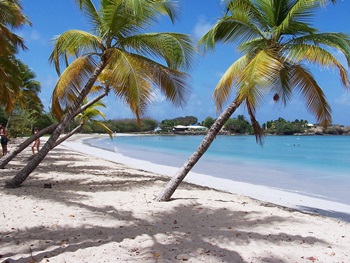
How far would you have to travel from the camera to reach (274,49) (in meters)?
6.38

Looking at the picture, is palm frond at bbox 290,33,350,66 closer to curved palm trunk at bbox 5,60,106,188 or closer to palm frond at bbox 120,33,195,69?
palm frond at bbox 120,33,195,69

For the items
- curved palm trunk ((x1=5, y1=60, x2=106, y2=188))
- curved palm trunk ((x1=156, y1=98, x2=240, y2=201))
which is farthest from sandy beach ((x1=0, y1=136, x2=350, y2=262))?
curved palm trunk ((x1=5, y1=60, x2=106, y2=188))

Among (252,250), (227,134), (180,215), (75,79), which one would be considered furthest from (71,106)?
(227,134)

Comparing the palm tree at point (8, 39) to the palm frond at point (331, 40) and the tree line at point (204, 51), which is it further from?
the palm frond at point (331, 40)

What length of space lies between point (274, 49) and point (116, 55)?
3183mm

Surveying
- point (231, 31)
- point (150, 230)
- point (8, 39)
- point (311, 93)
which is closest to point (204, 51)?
point (231, 31)

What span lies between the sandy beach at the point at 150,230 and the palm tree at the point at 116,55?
196 cm

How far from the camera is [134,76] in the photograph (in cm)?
664

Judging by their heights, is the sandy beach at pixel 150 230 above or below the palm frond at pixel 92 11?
below

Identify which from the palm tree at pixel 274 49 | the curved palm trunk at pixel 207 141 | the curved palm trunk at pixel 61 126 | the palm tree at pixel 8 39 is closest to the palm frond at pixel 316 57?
the palm tree at pixel 274 49

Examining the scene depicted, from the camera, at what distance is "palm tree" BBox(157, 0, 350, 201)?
20.1 ft

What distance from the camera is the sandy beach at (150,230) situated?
3.81 m

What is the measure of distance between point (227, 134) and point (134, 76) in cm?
11098

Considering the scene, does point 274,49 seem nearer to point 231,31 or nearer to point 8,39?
point 231,31
